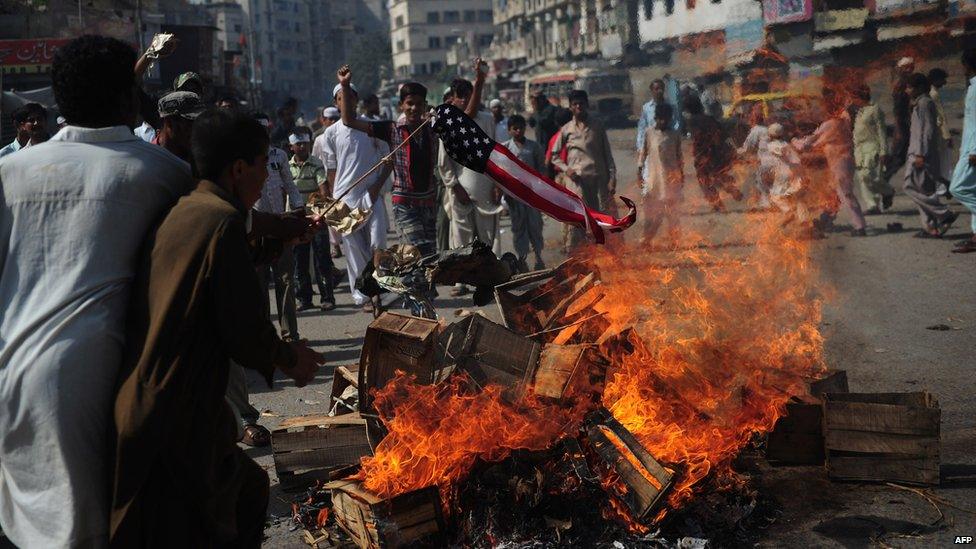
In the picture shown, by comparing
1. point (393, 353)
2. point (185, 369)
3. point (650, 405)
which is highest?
point (185, 369)

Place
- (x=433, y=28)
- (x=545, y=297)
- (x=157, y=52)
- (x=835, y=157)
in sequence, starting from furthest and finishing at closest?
1. (x=433, y=28)
2. (x=835, y=157)
3. (x=545, y=297)
4. (x=157, y=52)

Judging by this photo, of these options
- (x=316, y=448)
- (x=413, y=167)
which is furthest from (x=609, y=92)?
(x=316, y=448)

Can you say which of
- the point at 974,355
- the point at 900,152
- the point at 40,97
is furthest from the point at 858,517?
the point at 40,97

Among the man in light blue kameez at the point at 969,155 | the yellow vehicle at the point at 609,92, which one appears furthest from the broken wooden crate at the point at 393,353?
the yellow vehicle at the point at 609,92

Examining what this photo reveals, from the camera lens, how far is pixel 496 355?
5.36 meters

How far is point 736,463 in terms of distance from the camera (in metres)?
5.30

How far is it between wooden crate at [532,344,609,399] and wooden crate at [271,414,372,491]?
97 cm

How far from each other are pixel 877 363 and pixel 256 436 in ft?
15.3

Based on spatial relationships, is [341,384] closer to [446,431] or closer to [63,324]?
[446,431]

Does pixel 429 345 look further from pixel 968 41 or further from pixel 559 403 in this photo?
pixel 968 41

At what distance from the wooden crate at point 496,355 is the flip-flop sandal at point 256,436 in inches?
68.2

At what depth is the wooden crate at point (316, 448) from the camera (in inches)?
203

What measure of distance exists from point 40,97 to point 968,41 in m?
22.3

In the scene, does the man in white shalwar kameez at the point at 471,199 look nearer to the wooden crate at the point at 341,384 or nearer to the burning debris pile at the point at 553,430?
the burning debris pile at the point at 553,430
